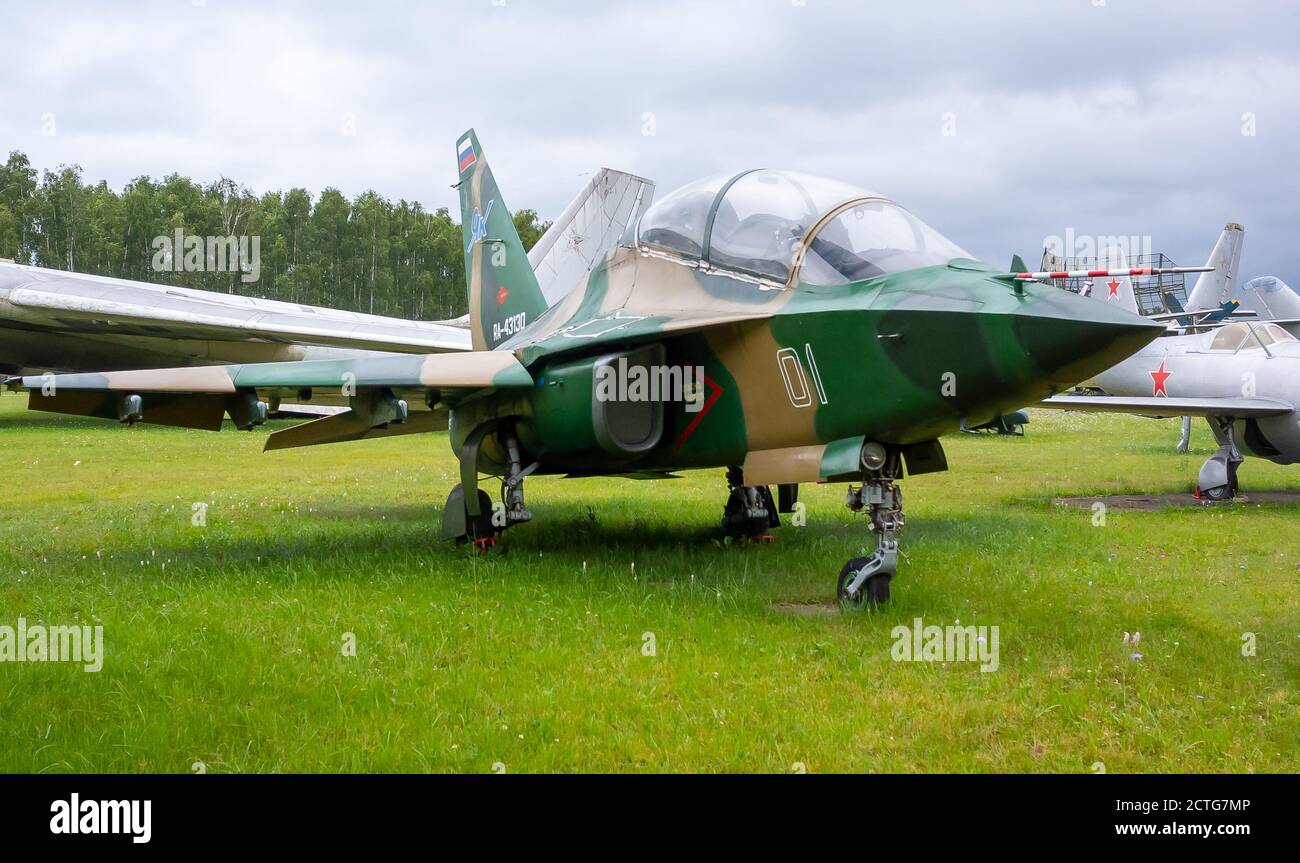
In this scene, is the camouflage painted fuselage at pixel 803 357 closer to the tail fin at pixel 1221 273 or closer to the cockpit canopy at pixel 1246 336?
the cockpit canopy at pixel 1246 336

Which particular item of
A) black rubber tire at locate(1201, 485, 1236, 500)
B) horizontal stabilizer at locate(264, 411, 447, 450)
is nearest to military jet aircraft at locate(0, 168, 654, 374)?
horizontal stabilizer at locate(264, 411, 447, 450)

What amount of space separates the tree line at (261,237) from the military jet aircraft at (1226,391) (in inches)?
1759

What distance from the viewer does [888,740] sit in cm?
411

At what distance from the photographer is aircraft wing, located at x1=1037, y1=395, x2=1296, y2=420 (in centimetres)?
1312

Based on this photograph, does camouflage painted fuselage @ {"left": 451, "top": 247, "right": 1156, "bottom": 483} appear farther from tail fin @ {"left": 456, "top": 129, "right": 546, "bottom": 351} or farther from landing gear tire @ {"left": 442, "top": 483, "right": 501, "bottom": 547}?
tail fin @ {"left": 456, "top": 129, "right": 546, "bottom": 351}

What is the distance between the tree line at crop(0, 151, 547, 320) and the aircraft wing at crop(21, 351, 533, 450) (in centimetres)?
4558

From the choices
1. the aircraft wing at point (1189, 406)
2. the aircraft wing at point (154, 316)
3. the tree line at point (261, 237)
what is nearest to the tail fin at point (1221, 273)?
the aircraft wing at point (1189, 406)

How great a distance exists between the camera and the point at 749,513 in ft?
30.8

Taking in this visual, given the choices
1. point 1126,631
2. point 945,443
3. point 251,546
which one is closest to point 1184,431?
point 945,443

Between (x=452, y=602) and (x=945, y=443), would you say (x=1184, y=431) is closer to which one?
(x=945, y=443)

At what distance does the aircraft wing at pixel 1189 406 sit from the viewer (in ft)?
43.0

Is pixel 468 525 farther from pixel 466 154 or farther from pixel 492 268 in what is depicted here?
pixel 466 154

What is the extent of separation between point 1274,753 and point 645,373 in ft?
14.9
